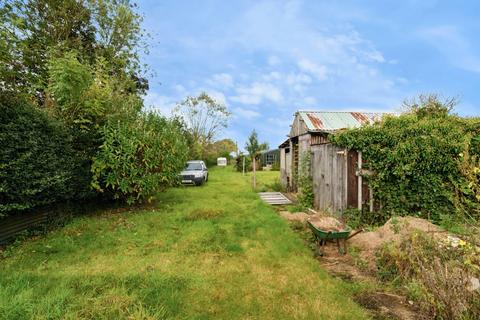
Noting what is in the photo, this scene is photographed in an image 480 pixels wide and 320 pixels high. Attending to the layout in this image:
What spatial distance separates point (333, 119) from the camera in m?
11.6

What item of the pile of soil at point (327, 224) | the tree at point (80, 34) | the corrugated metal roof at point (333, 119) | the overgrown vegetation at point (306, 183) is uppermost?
the tree at point (80, 34)

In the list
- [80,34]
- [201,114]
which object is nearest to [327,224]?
[80,34]

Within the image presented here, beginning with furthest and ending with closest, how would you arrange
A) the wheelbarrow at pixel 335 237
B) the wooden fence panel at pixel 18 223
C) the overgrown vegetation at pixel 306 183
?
1. the overgrown vegetation at pixel 306 183
2. the wooden fence panel at pixel 18 223
3. the wheelbarrow at pixel 335 237

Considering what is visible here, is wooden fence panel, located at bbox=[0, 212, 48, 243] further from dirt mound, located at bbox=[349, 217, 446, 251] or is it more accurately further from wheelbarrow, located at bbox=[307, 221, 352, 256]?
dirt mound, located at bbox=[349, 217, 446, 251]

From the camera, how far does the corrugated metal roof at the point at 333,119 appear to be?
424 inches

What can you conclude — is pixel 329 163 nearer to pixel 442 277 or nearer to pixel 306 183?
pixel 306 183

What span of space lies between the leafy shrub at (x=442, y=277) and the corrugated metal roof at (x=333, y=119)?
7.18m

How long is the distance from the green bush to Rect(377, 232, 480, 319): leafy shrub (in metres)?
6.79

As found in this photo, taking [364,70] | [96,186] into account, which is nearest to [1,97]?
[96,186]

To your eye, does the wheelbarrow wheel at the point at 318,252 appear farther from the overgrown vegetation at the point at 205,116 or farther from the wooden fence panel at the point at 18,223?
the overgrown vegetation at the point at 205,116

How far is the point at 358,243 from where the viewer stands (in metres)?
5.21

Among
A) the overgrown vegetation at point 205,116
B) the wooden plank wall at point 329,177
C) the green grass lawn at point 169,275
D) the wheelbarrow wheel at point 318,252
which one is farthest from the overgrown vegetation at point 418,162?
the overgrown vegetation at point 205,116

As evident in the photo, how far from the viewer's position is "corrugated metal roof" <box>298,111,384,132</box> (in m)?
10.8

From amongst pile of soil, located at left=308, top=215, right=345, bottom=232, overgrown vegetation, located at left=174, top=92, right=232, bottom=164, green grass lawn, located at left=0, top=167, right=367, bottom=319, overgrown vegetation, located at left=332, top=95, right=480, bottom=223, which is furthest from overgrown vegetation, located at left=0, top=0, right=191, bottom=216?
overgrown vegetation, located at left=174, top=92, right=232, bottom=164
